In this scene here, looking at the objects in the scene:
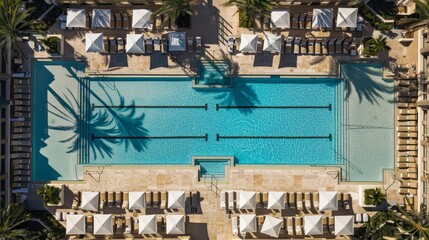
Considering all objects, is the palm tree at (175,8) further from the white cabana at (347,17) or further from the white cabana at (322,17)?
the white cabana at (347,17)

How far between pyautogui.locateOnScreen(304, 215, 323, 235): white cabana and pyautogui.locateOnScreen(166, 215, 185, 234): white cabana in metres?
7.68

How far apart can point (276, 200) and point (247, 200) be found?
1.81m

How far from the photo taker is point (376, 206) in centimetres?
2262

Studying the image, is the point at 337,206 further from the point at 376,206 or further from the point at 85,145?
the point at 85,145

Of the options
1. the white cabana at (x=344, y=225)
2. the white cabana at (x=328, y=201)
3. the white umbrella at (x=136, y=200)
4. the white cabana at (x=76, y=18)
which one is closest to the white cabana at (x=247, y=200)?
the white cabana at (x=328, y=201)

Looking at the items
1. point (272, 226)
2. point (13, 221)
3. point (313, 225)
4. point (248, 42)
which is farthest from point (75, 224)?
point (248, 42)

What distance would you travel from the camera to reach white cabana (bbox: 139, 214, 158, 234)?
853 inches

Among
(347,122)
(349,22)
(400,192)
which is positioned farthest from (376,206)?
(349,22)

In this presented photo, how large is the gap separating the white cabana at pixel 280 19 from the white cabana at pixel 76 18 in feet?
38.7

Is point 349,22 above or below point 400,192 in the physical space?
above

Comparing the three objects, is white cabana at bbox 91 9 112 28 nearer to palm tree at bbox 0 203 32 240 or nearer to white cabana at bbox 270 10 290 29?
white cabana at bbox 270 10 290 29

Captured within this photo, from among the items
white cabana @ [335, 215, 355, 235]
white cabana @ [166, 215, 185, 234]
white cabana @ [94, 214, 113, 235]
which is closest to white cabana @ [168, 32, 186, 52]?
white cabana @ [166, 215, 185, 234]

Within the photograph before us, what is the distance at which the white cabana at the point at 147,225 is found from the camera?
21.7 metres

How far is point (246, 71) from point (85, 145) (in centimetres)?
1161
